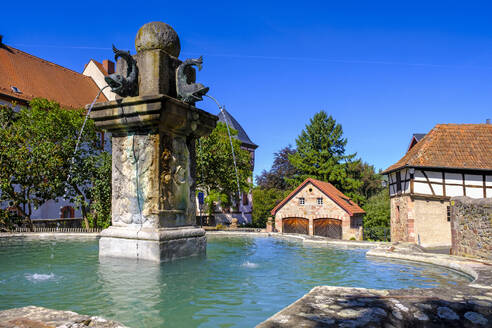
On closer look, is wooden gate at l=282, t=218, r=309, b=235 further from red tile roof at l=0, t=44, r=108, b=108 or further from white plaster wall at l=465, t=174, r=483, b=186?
red tile roof at l=0, t=44, r=108, b=108

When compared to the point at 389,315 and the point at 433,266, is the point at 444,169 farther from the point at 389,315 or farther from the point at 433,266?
the point at 389,315

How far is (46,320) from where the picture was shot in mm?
2545

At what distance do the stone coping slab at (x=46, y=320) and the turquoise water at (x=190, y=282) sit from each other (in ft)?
1.59

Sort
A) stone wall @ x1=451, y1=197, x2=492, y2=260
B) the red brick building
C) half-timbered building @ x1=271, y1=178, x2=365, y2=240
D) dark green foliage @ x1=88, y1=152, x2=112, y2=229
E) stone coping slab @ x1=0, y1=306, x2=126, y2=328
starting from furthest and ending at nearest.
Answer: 1. half-timbered building @ x1=271, y1=178, x2=365, y2=240
2. the red brick building
3. dark green foliage @ x1=88, y1=152, x2=112, y2=229
4. stone wall @ x1=451, y1=197, x2=492, y2=260
5. stone coping slab @ x1=0, y1=306, x2=126, y2=328

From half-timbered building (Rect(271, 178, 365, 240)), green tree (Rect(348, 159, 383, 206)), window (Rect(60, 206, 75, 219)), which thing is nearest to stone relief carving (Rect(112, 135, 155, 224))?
half-timbered building (Rect(271, 178, 365, 240))

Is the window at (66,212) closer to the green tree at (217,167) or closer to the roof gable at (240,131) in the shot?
the green tree at (217,167)

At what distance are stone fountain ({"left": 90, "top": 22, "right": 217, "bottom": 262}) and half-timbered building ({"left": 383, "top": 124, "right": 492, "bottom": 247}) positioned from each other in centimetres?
2435

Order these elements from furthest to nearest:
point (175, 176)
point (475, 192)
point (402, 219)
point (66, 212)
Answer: point (66, 212)
point (402, 219)
point (475, 192)
point (175, 176)

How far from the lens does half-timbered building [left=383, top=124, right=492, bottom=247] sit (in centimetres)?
2638

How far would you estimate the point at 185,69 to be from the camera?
20.2 ft

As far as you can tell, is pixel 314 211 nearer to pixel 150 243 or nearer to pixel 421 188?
pixel 421 188

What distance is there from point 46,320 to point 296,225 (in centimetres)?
3312

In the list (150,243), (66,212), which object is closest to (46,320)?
(150,243)

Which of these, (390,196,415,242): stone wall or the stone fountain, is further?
(390,196,415,242): stone wall
